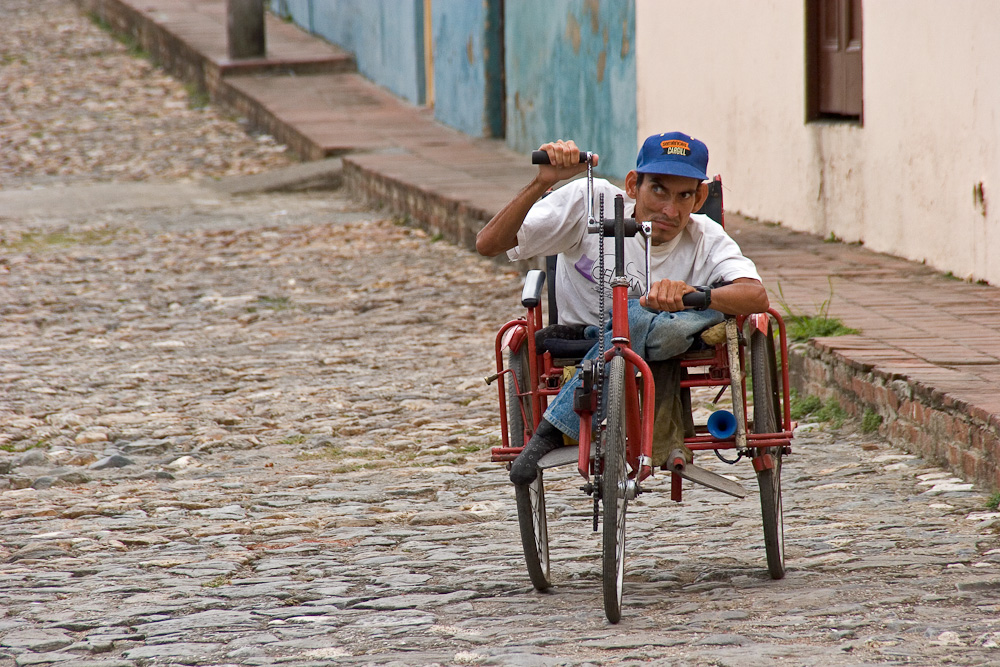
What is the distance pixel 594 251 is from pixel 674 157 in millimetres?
325

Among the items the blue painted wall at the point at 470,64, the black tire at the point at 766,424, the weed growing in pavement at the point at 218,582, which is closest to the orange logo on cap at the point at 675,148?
the black tire at the point at 766,424

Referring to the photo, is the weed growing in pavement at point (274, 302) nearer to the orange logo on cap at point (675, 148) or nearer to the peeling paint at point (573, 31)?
the peeling paint at point (573, 31)

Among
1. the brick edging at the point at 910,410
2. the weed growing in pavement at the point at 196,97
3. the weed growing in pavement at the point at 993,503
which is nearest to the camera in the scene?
the weed growing in pavement at the point at 993,503

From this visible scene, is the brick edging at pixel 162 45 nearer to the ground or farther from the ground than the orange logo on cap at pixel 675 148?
farther from the ground

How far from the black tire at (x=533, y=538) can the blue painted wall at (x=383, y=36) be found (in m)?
12.6

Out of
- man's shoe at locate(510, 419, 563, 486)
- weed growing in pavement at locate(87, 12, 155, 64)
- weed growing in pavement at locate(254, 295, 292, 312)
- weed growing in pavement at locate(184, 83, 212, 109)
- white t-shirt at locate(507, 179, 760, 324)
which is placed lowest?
weed growing in pavement at locate(254, 295, 292, 312)

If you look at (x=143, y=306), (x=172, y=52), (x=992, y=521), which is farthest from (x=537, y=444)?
(x=172, y=52)

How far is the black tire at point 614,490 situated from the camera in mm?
3428

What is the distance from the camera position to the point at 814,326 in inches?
241

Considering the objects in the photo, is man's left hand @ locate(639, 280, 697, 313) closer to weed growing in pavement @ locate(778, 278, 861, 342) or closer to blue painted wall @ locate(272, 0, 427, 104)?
weed growing in pavement @ locate(778, 278, 861, 342)

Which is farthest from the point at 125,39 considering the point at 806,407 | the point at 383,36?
the point at 806,407

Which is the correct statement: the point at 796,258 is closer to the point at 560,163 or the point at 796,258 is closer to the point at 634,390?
the point at 560,163

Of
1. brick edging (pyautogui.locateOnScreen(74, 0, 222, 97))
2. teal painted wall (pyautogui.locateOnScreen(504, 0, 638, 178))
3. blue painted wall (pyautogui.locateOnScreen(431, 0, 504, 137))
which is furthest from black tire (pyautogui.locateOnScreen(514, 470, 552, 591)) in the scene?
brick edging (pyautogui.locateOnScreen(74, 0, 222, 97))

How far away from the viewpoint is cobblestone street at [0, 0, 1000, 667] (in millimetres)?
3479
